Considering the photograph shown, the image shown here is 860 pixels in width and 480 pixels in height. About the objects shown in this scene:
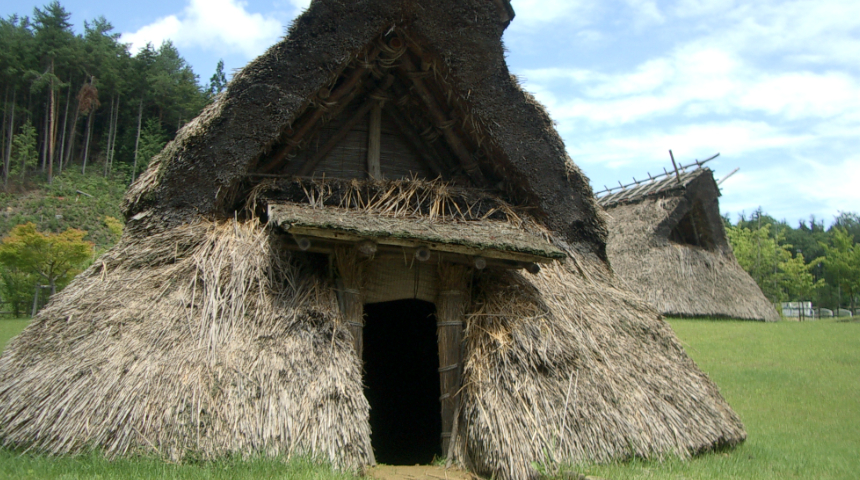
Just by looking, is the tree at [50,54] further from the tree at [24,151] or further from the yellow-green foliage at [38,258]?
the yellow-green foliage at [38,258]

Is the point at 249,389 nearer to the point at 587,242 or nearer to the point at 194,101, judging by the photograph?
the point at 587,242

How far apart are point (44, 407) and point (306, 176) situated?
3181 millimetres

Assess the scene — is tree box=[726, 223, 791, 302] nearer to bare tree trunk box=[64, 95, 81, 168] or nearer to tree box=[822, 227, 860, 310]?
tree box=[822, 227, 860, 310]

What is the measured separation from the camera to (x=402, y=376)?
9.48 m

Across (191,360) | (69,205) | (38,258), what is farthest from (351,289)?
(69,205)

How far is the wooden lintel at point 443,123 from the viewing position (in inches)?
258

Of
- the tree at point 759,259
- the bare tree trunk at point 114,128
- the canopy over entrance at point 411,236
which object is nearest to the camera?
the canopy over entrance at point 411,236

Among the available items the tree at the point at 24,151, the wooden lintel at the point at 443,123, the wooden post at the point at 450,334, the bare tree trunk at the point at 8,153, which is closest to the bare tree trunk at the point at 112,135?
the tree at the point at 24,151

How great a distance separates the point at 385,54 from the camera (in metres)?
6.36

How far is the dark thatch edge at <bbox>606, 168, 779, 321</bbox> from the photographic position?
17.1 metres

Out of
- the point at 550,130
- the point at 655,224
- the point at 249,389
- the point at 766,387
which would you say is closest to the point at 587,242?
the point at 550,130

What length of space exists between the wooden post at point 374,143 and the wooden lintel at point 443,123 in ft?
1.72

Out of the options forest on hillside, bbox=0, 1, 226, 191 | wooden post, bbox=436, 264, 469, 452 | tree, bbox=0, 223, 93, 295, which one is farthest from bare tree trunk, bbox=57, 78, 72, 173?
wooden post, bbox=436, 264, 469, 452

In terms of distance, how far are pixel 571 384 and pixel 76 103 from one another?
4699 cm
